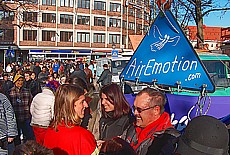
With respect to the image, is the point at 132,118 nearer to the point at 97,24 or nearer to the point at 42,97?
the point at 42,97

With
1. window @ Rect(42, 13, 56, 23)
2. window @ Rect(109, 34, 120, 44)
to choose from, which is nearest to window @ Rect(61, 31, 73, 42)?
window @ Rect(42, 13, 56, 23)

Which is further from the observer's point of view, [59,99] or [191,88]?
[191,88]

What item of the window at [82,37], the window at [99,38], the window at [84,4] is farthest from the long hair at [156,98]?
the window at [84,4]

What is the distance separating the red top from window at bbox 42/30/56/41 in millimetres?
60670

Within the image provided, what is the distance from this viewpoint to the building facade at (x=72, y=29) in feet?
198

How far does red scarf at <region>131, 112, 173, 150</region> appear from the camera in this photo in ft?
10.4

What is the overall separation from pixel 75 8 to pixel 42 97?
204 feet

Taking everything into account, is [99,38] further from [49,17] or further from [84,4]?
[49,17]

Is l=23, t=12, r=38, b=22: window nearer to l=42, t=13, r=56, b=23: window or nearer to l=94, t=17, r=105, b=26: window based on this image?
l=42, t=13, r=56, b=23: window

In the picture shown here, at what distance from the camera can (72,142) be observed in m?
3.09

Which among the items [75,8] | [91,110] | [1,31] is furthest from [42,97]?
[75,8]

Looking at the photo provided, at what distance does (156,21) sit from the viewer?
196 inches

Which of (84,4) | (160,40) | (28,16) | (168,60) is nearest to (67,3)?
(84,4)

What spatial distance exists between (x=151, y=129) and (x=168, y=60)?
63.2 inches
